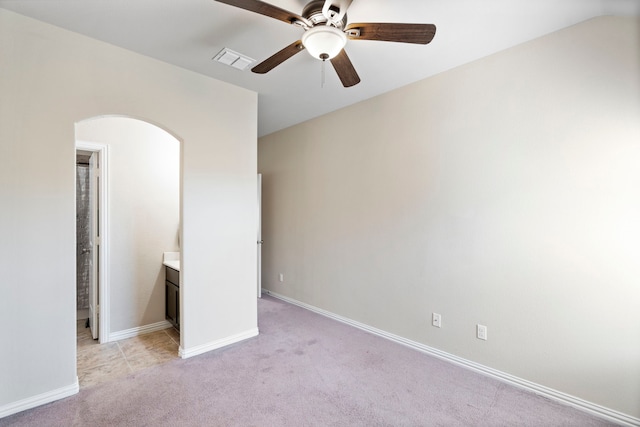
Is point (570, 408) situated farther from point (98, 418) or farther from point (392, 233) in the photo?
point (98, 418)

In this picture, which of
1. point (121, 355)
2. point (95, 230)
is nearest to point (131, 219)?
point (95, 230)

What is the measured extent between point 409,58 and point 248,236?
2.28 metres

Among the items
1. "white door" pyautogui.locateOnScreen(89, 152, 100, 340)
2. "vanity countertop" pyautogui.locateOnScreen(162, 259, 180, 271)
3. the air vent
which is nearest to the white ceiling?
the air vent

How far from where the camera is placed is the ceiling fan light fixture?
1.69 metres

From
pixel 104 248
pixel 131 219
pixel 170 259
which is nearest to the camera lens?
pixel 104 248

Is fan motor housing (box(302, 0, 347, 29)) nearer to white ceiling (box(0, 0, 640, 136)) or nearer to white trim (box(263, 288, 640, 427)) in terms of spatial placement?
white ceiling (box(0, 0, 640, 136))

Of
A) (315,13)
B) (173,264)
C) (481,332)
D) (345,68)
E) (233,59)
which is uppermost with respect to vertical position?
(233,59)

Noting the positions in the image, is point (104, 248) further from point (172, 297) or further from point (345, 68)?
point (345, 68)

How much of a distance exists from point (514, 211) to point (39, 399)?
3709 millimetres

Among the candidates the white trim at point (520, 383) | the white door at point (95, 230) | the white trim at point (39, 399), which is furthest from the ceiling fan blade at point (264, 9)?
the white trim at point (520, 383)

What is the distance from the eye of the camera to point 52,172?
215 cm

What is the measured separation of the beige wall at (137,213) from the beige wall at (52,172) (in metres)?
0.86

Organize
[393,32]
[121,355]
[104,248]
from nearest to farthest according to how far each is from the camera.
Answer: [393,32] → [121,355] → [104,248]

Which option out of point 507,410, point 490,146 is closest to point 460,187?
point 490,146
